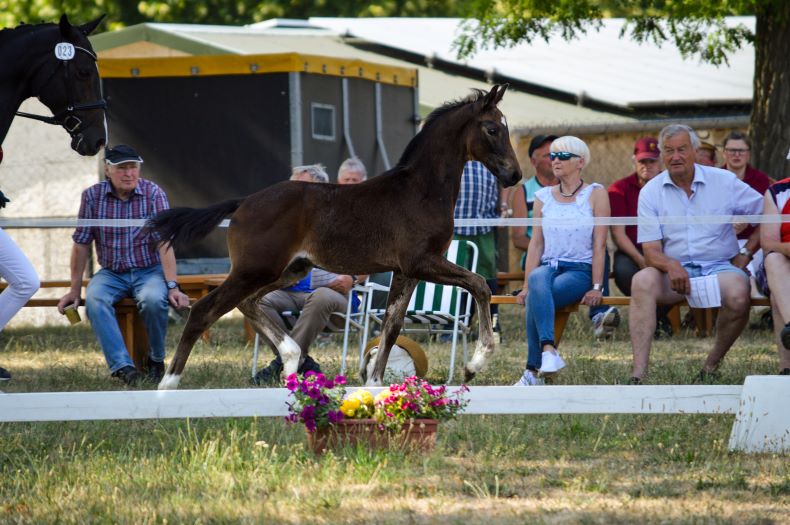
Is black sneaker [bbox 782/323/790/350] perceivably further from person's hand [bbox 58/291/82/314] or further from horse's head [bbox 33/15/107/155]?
person's hand [bbox 58/291/82/314]

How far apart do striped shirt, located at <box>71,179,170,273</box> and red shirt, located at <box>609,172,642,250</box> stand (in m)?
4.04

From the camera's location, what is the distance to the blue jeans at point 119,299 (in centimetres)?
844

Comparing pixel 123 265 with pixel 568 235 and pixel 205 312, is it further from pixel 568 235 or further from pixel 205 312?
pixel 568 235

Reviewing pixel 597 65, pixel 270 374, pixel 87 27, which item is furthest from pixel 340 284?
pixel 597 65

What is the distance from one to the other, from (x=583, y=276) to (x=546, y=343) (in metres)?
0.62

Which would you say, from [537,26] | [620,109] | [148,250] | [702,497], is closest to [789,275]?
[702,497]

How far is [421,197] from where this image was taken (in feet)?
22.7

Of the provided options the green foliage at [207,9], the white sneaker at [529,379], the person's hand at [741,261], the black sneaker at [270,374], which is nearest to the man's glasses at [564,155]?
the person's hand at [741,261]

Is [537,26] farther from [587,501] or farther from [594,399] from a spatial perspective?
[587,501]

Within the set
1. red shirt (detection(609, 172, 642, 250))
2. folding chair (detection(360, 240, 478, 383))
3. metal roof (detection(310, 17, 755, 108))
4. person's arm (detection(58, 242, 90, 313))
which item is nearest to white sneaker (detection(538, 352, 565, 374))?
folding chair (detection(360, 240, 478, 383))

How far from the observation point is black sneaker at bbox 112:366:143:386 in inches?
326

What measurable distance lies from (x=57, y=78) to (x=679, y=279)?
404 centimetres

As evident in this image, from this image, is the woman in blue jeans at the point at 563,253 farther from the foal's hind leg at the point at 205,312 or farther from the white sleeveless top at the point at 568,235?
the foal's hind leg at the point at 205,312

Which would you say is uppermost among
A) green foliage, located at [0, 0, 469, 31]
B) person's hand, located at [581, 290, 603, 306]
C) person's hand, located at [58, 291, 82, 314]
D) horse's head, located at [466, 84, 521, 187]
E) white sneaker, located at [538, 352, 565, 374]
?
green foliage, located at [0, 0, 469, 31]
